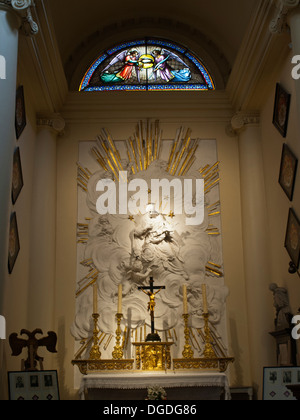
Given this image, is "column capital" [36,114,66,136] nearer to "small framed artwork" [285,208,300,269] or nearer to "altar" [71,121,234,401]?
"altar" [71,121,234,401]

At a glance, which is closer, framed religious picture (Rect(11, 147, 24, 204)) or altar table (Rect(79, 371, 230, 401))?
altar table (Rect(79, 371, 230, 401))

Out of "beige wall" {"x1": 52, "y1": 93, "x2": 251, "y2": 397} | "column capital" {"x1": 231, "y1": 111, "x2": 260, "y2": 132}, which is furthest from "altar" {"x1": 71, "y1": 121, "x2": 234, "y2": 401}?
"column capital" {"x1": 231, "y1": 111, "x2": 260, "y2": 132}

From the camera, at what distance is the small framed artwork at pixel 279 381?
5.33 meters

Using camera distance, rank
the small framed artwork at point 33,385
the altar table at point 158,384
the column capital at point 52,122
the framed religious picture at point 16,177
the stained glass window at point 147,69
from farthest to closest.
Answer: the stained glass window at point 147,69 → the column capital at point 52,122 → the framed religious picture at point 16,177 → the altar table at point 158,384 → the small framed artwork at point 33,385

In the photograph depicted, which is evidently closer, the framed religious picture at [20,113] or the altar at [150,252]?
the framed religious picture at [20,113]

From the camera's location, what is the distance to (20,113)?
715cm

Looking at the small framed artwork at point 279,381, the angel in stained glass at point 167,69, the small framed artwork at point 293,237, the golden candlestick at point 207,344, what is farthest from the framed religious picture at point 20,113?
the small framed artwork at point 279,381

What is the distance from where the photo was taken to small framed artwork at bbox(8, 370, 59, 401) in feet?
17.3

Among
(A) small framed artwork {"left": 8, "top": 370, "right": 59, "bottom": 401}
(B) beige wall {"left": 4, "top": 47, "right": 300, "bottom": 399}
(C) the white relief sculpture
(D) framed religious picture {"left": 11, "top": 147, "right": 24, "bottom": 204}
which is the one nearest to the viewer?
(A) small framed artwork {"left": 8, "top": 370, "right": 59, "bottom": 401}

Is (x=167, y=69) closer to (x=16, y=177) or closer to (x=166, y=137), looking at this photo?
(x=166, y=137)

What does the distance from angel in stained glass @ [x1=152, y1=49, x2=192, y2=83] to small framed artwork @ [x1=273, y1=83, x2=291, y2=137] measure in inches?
90.2

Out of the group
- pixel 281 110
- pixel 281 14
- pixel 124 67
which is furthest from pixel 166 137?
pixel 281 14

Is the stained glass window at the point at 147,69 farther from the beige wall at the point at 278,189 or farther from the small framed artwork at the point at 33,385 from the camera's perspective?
the small framed artwork at the point at 33,385

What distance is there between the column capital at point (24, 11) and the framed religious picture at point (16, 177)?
5.06ft
